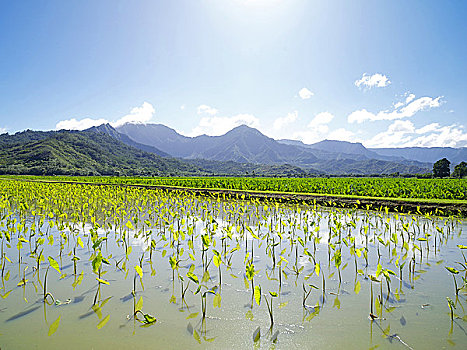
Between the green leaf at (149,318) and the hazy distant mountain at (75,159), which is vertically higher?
the hazy distant mountain at (75,159)

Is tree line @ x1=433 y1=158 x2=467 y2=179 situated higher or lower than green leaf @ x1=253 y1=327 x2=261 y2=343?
higher

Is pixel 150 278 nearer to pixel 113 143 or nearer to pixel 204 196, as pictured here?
pixel 204 196

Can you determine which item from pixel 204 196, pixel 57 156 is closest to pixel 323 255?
pixel 204 196

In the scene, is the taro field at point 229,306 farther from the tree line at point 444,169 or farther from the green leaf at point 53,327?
the tree line at point 444,169

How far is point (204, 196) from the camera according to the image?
20.3m

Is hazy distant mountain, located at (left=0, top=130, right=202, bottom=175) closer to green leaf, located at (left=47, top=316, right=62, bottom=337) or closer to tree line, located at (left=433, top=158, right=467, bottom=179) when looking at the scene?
green leaf, located at (left=47, top=316, right=62, bottom=337)

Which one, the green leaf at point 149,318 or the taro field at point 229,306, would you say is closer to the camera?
the taro field at point 229,306

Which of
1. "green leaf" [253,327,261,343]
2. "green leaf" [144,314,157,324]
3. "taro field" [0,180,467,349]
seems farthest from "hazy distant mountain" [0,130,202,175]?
"green leaf" [253,327,261,343]

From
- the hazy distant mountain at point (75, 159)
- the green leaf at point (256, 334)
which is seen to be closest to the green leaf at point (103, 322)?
the green leaf at point (256, 334)

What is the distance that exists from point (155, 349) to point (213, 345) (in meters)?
0.61

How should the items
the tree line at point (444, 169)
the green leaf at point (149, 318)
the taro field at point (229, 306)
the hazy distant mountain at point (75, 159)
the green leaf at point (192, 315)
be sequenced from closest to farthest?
the taro field at point (229, 306) → the green leaf at point (149, 318) → the green leaf at point (192, 315) → the tree line at point (444, 169) → the hazy distant mountain at point (75, 159)

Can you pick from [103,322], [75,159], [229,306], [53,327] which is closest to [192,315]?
[229,306]

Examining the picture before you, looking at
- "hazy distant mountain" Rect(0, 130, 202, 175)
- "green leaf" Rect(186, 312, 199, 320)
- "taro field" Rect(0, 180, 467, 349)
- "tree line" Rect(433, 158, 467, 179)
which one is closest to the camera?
"taro field" Rect(0, 180, 467, 349)

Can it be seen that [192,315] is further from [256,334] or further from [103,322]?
[103,322]
